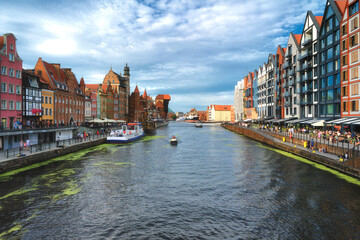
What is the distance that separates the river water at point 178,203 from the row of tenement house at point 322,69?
25.3 metres

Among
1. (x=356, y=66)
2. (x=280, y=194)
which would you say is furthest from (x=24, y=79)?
(x=356, y=66)

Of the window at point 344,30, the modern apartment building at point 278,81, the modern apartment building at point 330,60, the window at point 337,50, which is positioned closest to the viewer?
the window at point 344,30

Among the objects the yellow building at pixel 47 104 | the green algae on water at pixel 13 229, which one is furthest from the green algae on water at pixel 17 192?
the yellow building at pixel 47 104

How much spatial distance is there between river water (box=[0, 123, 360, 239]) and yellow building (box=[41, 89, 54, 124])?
110 ft

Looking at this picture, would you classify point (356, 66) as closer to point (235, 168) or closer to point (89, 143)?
point (235, 168)

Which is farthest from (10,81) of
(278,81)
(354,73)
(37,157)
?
(278,81)

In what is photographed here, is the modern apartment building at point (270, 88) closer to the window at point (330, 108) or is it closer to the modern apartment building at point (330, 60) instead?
the modern apartment building at point (330, 60)

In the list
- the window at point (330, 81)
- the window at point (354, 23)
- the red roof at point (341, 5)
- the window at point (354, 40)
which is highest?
the red roof at point (341, 5)

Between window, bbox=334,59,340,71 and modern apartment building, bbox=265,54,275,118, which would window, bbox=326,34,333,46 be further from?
modern apartment building, bbox=265,54,275,118

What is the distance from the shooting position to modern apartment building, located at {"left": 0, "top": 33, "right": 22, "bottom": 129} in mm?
44250

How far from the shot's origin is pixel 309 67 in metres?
64.3

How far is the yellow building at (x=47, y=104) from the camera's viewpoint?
203ft

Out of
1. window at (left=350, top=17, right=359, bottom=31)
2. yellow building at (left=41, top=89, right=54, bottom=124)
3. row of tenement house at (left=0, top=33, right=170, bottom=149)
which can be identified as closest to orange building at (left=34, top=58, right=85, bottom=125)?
row of tenement house at (left=0, top=33, right=170, bottom=149)

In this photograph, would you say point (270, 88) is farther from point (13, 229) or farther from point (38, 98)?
point (13, 229)
